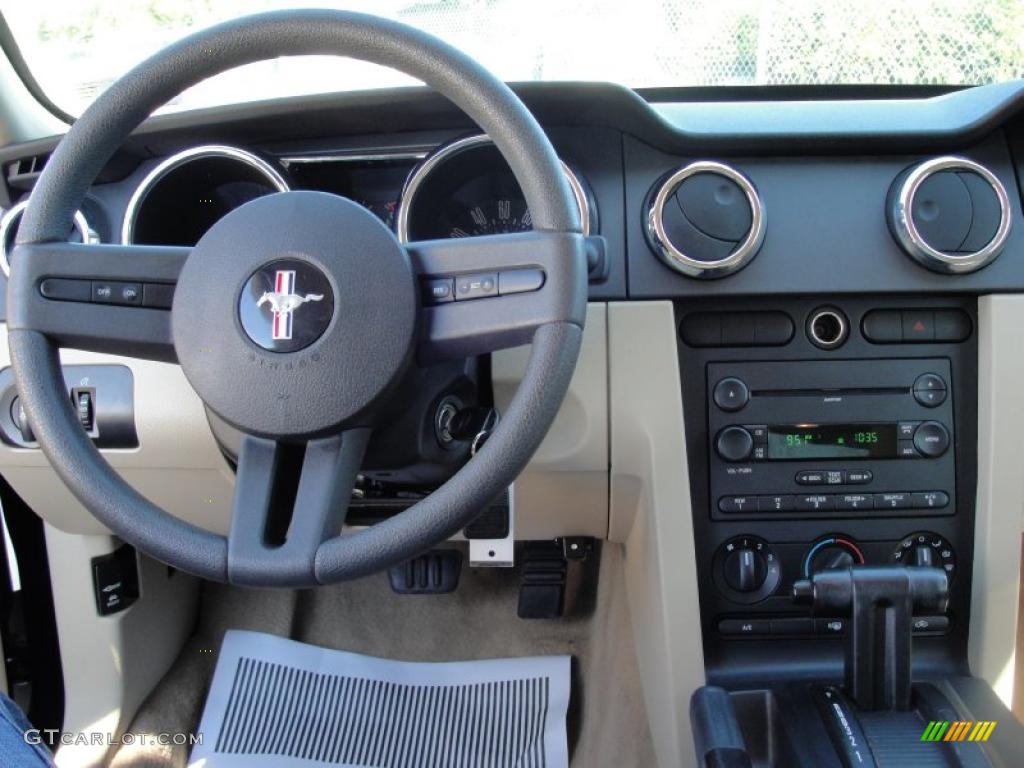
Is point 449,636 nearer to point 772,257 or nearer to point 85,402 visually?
point 85,402

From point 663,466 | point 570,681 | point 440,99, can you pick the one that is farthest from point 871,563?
point 440,99

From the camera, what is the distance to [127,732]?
1.59 m

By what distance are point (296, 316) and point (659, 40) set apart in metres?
0.75

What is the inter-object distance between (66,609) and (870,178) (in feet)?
4.65

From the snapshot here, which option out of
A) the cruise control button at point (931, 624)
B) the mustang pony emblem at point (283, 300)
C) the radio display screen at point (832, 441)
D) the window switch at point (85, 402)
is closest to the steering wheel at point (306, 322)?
the mustang pony emblem at point (283, 300)

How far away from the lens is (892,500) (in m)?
1.18

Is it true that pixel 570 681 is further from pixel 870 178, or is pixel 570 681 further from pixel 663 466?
pixel 870 178

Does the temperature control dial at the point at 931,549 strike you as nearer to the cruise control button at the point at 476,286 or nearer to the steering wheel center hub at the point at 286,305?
the cruise control button at the point at 476,286

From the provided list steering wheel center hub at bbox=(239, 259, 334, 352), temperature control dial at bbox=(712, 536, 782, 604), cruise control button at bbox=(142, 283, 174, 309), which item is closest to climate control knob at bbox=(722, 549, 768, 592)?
temperature control dial at bbox=(712, 536, 782, 604)

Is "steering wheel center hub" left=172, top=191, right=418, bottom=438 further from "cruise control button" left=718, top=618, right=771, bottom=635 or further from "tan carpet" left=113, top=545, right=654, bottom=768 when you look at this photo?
"tan carpet" left=113, top=545, right=654, bottom=768

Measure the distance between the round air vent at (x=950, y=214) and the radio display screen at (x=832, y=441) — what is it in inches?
8.8

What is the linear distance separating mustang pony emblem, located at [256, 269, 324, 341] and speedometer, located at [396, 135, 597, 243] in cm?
28

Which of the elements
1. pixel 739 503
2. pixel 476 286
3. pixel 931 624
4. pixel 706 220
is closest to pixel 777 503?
pixel 739 503

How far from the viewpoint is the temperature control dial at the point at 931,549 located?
3.92 feet
